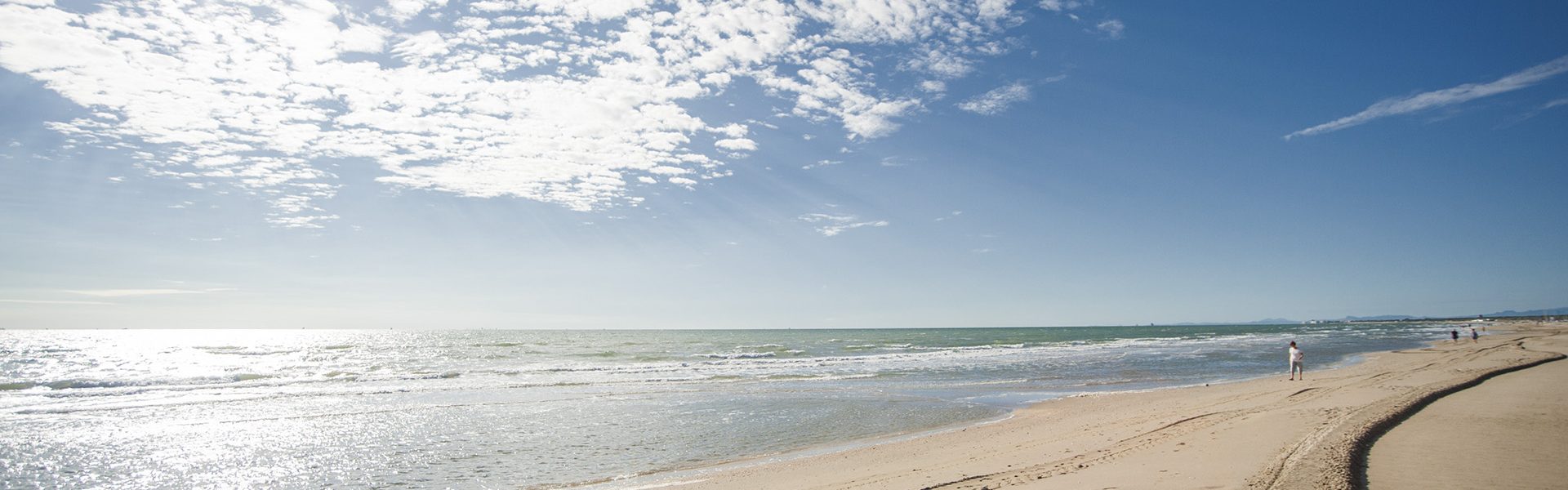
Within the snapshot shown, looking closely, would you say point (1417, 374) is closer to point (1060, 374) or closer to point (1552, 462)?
point (1060, 374)

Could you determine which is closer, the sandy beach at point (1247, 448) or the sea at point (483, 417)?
the sandy beach at point (1247, 448)

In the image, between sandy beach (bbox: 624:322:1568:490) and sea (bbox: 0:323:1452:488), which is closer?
sandy beach (bbox: 624:322:1568:490)

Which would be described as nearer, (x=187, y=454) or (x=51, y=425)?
(x=187, y=454)

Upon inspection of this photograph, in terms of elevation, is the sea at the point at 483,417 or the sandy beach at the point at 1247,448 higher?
the sandy beach at the point at 1247,448

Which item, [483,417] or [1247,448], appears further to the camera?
[483,417]

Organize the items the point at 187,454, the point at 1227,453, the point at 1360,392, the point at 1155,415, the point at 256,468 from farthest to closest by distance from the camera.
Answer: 1. the point at 1360,392
2. the point at 1155,415
3. the point at 187,454
4. the point at 256,468
5. the point at 1227,453

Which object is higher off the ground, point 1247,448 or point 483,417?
point 1247,448

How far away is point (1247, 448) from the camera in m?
9.29

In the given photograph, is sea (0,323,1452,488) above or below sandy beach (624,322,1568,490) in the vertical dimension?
below

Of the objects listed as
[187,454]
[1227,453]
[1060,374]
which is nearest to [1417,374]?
[1060,374]

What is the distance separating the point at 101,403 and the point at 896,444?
989 inches

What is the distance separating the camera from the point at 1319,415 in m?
12.1

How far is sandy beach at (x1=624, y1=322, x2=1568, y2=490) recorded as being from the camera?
7676mm

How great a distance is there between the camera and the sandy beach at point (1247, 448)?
7.68 m
